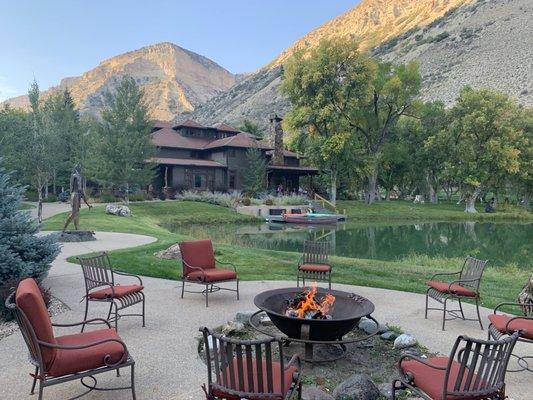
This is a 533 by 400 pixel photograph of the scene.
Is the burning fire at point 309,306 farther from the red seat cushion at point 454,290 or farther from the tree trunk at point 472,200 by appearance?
the tree trunk at point 472,200

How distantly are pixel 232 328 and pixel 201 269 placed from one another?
1826 mm

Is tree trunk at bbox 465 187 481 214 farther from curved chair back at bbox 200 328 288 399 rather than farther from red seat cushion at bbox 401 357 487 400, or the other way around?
curved chair back at bbox 200 328 288 399

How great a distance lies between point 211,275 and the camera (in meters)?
7.82

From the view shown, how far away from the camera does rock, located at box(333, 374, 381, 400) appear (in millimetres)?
4207

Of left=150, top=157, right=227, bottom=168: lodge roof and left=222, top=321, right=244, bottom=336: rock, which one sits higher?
left=150, top=157, right=227, bottom=168: lodge roof

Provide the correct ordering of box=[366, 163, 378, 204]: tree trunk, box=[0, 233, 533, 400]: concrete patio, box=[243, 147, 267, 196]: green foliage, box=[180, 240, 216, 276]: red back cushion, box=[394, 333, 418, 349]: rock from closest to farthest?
1. box=[0, 233, 533, 400]: concrete patio
2. box=[394, 333, 418, 349]: rock
3. box=[180, 240, 216, 276]: red back cushion
4. box=[243, 147, 267, 196]: green foliage
5. box=[366, 163, 378, 204]: tree trunk

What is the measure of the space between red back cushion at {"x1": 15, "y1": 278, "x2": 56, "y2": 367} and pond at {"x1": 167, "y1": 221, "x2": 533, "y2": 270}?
596 inches

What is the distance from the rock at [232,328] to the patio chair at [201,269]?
4.88ft

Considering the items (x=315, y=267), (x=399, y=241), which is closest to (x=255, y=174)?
(x=399, y=241)

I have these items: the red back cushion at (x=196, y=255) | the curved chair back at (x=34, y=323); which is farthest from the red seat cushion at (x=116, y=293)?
the curved chair back at (x=34, y=323)

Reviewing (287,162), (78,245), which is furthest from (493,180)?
(78,245)

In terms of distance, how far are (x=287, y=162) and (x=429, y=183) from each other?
2012cm

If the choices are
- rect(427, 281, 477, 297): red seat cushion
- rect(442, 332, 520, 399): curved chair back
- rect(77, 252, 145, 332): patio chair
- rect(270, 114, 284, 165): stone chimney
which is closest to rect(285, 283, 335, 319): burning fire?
rect(442, 332, 520, 399): curved chair back

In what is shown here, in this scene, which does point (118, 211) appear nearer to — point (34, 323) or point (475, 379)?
point (34, 323)
